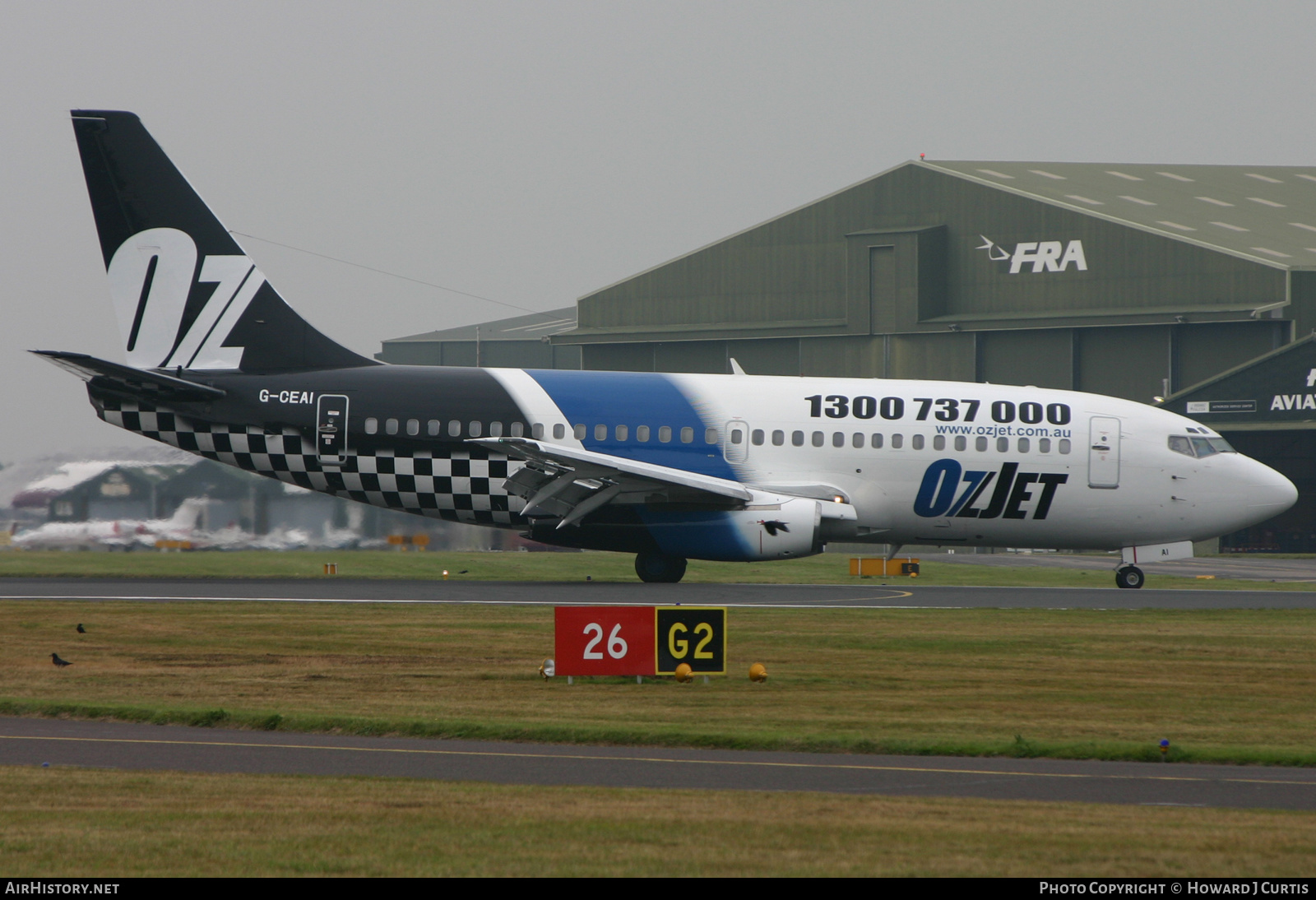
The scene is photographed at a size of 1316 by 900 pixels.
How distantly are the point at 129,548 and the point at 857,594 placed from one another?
16.9 m

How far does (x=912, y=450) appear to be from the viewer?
104 ft

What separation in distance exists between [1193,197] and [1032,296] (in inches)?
536

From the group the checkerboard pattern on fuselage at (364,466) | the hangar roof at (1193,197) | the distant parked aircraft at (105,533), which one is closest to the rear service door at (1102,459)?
the checkerboard pattern on fuselage at (364,466)

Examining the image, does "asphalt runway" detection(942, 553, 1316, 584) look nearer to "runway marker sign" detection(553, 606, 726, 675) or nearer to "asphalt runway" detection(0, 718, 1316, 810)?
"runway marker sign" detection(553, 606, 726, 675)

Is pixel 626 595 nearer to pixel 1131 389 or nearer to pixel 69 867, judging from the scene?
pixel 69 867

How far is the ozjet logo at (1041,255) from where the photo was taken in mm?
65312

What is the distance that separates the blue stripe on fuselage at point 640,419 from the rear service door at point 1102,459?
26.3 feet

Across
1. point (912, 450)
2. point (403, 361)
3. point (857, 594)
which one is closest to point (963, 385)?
point (912, 450)

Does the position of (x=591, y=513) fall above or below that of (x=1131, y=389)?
below

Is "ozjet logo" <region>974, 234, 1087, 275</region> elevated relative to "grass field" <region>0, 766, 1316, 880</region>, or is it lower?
elevated

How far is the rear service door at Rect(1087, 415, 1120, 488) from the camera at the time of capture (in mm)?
31906

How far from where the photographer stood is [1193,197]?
7356 centimetres

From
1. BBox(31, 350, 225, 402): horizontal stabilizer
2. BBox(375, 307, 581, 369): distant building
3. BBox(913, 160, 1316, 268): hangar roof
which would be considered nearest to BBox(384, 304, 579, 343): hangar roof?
BBox(375, 307, 581, 369): distant building

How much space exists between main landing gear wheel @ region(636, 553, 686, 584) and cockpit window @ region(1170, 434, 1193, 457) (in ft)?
37.2
